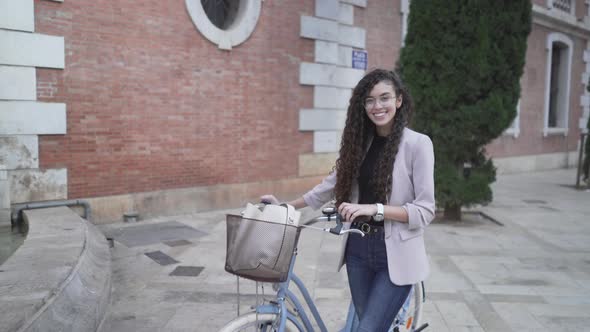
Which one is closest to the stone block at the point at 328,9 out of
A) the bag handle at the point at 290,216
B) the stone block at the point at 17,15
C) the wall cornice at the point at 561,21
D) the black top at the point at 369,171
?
the stone block at the point at 17,15

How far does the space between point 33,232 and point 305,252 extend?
308 cm

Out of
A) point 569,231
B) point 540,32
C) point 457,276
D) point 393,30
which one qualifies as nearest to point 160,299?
point 457,276

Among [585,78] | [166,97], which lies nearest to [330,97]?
[166,97]

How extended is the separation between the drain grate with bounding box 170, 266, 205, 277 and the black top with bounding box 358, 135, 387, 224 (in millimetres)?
Result: 3244

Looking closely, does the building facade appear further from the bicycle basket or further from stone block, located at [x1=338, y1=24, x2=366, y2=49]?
the bicycle basket

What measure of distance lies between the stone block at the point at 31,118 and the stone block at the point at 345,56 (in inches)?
230

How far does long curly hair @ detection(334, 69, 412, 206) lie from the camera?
2.42 m

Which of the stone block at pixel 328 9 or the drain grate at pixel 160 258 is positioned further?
the stone block at pixel 328 9

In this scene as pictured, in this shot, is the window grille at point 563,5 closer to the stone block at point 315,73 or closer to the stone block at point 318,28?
the stone block at point 318,28

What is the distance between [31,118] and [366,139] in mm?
5521

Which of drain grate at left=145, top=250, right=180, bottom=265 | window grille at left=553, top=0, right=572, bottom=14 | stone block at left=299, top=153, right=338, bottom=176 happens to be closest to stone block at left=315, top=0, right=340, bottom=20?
stone block at left=299, top=153, right=338, bottom=176

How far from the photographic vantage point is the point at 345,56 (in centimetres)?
1080

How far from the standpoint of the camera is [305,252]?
637cm

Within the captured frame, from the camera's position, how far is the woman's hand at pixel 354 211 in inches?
87.3
